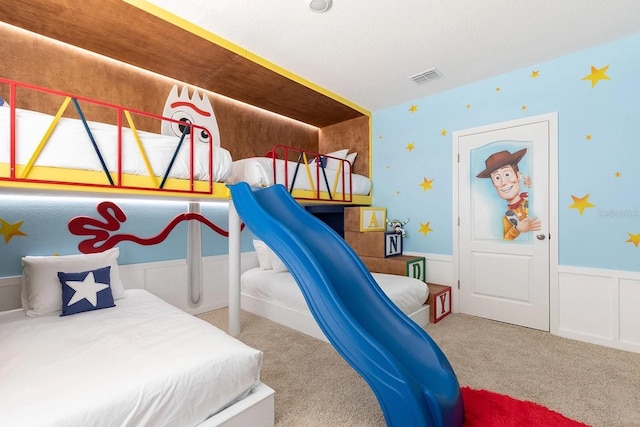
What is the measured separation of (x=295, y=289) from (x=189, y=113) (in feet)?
7.27

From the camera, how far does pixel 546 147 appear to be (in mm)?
2875

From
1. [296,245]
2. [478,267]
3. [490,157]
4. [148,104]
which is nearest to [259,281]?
[296,245]

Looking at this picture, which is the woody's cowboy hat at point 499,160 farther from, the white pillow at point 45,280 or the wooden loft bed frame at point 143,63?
the white pillow at point 45,280

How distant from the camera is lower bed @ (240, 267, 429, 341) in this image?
2785 mm

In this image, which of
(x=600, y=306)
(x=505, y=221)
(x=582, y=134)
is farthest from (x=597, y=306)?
(x=582, y=134)

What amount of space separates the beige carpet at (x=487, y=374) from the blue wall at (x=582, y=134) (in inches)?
33.3

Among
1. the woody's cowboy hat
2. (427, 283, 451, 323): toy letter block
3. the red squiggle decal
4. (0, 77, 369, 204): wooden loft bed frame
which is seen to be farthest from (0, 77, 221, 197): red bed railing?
the woody's cowboy hat

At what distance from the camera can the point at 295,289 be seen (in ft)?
9.73

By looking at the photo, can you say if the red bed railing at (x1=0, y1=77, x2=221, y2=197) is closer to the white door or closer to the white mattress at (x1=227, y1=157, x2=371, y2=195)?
the white mattress at (x1=227, y1=157, x2=371, y2=195)

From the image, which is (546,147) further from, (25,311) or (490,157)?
(25,311)

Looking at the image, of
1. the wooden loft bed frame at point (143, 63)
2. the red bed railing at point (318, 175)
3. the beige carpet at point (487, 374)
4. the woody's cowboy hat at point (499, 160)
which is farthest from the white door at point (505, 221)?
the wooden loft bed frame at point (143, 63)

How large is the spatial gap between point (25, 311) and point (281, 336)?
1.90 meters

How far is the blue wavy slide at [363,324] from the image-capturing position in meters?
1.37

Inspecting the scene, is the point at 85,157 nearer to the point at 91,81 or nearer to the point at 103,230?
the point at 103,230
